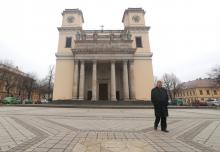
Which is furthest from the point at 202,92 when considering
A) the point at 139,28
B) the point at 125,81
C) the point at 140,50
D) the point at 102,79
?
the point at 102,79

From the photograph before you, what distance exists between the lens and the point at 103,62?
38.0 meters

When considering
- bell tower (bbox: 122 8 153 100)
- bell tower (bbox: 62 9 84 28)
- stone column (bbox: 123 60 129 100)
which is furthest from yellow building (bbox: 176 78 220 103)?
bell tower (bbox: 62 9 84 28)

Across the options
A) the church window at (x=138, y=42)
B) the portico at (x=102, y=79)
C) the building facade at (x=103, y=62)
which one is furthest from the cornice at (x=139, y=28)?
the portico at (x=102, y=79)

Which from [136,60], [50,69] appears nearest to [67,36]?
[50,69]

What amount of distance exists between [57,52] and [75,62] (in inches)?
288

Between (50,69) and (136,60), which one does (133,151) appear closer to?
(136,60)

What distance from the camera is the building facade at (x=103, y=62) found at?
34844 millimetres

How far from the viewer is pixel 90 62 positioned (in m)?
36.7

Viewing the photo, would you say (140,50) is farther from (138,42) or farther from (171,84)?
(171,84)

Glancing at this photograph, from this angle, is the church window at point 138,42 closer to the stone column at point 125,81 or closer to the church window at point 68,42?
the stone column at point 125,81

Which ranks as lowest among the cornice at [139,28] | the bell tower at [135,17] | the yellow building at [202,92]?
the yellow building at [202,92]

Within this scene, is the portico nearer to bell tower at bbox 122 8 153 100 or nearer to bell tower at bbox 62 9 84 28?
bell tower at bbox 122 8 153 100

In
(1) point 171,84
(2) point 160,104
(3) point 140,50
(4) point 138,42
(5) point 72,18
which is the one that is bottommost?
(2) point 160,104

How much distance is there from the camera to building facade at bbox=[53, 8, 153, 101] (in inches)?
1372
